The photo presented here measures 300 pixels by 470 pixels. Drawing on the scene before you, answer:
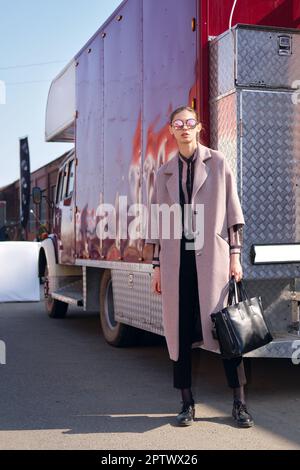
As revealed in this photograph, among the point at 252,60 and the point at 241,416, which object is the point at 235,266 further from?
the point at 252,60

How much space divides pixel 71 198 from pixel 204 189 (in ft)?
17.8

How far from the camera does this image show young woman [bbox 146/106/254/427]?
4.72 metres

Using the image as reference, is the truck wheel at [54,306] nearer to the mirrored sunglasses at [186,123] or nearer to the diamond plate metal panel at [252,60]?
the diamond plate metal panel at [252,60]

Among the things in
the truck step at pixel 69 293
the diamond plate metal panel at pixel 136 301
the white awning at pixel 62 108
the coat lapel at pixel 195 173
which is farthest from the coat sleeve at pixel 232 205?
the white awning at pixel 62 108

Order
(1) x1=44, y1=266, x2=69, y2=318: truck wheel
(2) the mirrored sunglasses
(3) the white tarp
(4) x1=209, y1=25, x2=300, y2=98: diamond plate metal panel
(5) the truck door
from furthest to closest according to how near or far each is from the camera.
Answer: (3) the white tarp → (1) x1=44, y1=266, x2=69, y2=318: truck wheel → (5) the truck door → (4) x1=209, y1=25, x2=300, y2=98: diamond plate metal panel → (2) the mirrored sunglasses

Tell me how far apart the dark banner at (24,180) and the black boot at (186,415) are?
789 inches

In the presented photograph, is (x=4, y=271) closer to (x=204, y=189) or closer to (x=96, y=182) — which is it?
(x=96, y=182)

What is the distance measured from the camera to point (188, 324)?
4.84 m

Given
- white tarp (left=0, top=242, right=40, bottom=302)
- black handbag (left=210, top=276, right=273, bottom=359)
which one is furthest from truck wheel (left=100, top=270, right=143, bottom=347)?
white tarp (left=0, top=242, right=40, bottom=302)

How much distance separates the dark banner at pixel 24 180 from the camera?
24688 millimetres

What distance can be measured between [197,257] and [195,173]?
0.56 metres

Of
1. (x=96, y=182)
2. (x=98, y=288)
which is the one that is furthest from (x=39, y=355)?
(x=96, y=182)

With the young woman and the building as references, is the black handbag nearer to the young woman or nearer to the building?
the young woman

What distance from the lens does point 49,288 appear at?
1107 centimetres
